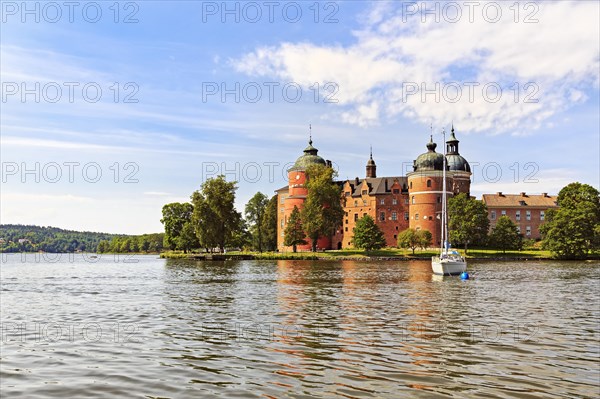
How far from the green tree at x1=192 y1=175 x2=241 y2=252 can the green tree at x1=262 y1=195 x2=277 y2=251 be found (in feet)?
138

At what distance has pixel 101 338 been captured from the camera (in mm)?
18406

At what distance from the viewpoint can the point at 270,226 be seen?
14138 centimetres

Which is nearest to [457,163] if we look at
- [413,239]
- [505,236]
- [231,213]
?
[505,236]

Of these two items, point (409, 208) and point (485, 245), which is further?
point (409, 208)

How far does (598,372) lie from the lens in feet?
44.8

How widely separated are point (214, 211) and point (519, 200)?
87.6 m

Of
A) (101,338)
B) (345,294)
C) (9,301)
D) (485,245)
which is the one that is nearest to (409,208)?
(485,245)

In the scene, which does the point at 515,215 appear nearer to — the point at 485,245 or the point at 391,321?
the point at 485,245

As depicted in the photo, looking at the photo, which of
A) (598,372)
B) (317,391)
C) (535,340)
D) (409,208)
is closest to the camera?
(317,391)

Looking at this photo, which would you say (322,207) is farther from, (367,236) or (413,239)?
(413,239)

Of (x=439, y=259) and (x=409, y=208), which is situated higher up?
(x=409, y=208)

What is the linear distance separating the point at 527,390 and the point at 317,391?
15.0 feet

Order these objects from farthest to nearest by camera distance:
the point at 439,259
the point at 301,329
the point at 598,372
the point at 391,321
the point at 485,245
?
the point at 485,245 → the point at 439,259 → the point at 391,321 → the point at 301,329 → the point at 598,372

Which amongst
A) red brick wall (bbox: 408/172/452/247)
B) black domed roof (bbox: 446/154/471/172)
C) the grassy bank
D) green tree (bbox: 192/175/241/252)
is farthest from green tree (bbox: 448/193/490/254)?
green tree (bbox: 192/175/241/252)
